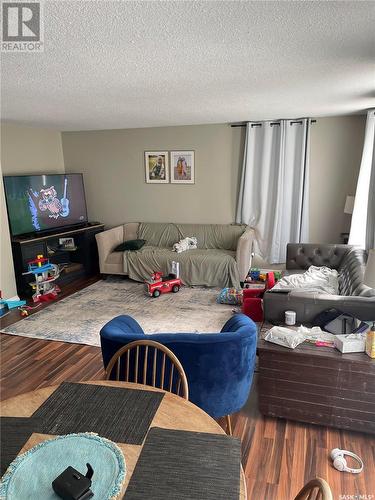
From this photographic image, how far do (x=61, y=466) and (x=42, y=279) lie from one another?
410 centimetres

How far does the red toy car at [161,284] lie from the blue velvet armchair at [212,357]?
2668 mm

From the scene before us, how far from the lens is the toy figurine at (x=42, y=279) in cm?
482

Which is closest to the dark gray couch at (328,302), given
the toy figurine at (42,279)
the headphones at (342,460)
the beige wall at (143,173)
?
the headphones at (342,460)

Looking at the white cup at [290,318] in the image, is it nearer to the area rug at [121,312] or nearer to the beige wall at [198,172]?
the area rug at [121,312]

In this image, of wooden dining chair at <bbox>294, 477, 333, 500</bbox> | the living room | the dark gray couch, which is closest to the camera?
wooden dining chair at <bbox>294, 477, 333, 500</bbox>

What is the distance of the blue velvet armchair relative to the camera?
198 centimetres

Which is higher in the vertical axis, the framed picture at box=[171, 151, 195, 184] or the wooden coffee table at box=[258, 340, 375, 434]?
the framed picture at box=[171, 151, 195, 184]

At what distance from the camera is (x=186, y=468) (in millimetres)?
1117

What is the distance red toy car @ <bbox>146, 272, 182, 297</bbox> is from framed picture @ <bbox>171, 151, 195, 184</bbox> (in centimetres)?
170

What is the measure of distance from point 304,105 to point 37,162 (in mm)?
4198

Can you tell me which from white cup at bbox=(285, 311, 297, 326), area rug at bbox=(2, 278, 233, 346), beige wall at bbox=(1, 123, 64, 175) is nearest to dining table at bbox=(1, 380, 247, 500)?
white cup at bbox=(285, 311, 297, 326)

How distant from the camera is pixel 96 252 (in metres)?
6.17

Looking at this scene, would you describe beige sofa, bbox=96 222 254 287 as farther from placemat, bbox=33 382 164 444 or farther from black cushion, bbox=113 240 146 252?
placemat, bbox=33 382 164 444

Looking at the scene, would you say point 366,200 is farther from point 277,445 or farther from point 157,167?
point 277,445
